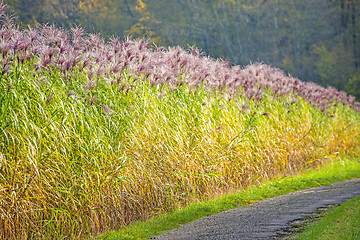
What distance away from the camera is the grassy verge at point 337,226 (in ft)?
18.3

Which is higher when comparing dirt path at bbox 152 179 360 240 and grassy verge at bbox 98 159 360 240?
grassy verge at bbox 98 159 360 240

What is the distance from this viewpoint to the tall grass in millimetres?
5672

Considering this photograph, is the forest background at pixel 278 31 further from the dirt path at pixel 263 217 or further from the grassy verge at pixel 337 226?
the grassy verge at pixel 337 226

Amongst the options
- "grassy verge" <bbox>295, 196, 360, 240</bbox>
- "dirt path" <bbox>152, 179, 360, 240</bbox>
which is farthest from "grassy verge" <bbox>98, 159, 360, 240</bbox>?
"grassy verge" <bbox>295, 196, 360, 240</bbox>

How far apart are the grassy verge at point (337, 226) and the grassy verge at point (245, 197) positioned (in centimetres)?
176

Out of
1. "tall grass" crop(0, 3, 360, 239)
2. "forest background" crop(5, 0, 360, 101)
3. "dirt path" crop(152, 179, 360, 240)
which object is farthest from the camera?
"forest background" crop(5, 0, 360, 101)

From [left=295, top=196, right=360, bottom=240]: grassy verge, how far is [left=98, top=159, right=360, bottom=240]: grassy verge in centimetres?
176

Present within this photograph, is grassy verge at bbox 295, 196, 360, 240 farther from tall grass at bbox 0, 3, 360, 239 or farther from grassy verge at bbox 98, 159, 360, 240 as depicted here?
tall grass at bbox 0, 3, 360, 239

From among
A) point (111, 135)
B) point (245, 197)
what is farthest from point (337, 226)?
point (111, 135)

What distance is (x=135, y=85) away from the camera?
8.09 meters

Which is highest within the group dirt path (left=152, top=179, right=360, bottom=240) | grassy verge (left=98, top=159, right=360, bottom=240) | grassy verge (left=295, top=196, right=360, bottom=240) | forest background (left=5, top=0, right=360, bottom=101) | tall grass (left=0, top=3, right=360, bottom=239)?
forest background (left=5, top=0, right=360, bottom=101)

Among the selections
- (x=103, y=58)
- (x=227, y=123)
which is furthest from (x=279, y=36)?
(x=103, y=58)

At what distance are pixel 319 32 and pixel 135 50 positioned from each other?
33.5 metres

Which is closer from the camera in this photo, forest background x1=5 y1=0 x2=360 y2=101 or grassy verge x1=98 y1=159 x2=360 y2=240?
grassy verge x1=98 y1=159 x2=360 y2=240
